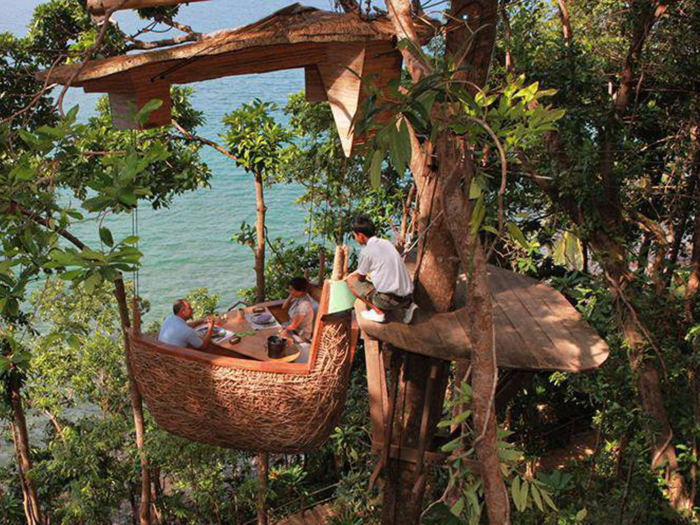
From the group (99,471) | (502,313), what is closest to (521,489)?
(502,313)

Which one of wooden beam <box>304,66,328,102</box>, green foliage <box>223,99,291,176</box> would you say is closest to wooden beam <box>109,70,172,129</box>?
wooden beam <box>304,66,328,102</box>

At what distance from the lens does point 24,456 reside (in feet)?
26.8

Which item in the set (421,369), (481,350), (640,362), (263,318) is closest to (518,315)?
(421,369)

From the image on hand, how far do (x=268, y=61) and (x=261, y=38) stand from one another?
16 cm

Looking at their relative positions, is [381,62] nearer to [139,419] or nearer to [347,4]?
[347,4]

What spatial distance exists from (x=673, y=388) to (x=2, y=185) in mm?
5452

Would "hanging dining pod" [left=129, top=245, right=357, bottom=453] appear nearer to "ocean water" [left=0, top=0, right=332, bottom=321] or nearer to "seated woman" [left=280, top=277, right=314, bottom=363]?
"seated woman" [left=280, top=277, right=314, bottom=363]

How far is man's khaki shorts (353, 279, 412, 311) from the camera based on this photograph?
3734 millimetres

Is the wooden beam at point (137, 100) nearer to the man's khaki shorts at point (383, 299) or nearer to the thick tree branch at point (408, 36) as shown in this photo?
the thick tree branch at point (408, 36)

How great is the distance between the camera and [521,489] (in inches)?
88.1

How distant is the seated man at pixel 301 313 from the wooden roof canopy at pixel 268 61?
1.66 m

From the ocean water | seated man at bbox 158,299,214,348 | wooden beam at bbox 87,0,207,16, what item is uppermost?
wooden beam at bbox 87,0,207,16

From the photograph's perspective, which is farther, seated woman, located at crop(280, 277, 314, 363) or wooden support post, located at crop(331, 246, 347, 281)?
seated woman, located at crop(280, 277, 314, 363)

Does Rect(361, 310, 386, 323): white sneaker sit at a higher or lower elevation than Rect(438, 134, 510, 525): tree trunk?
lower
